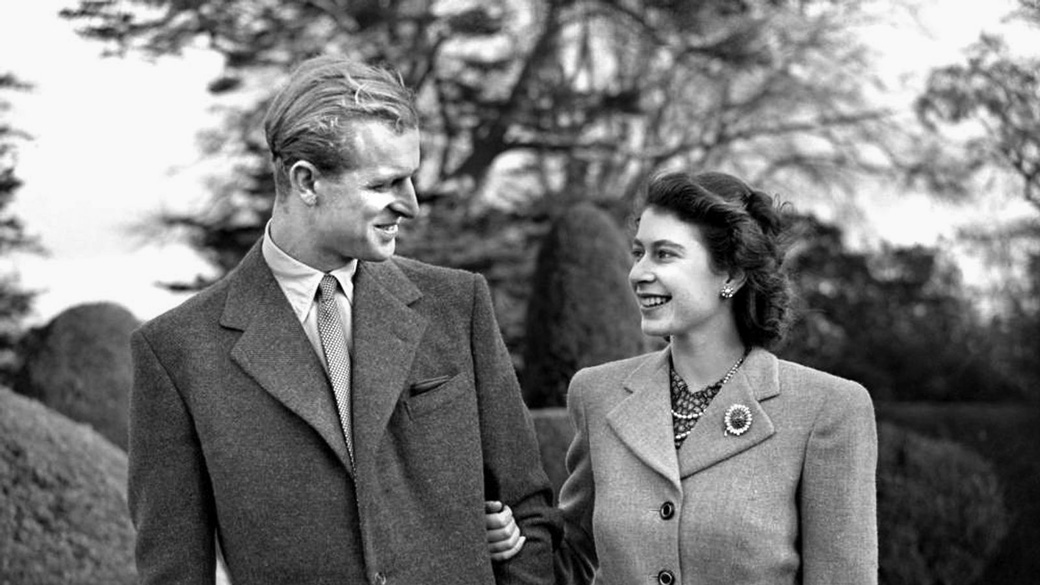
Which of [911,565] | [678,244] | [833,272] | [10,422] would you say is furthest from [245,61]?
[678,244]

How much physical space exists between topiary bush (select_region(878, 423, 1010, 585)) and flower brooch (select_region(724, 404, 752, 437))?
6335 mm

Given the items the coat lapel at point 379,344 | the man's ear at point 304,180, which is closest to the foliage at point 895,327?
the coat lapel at point 379,344

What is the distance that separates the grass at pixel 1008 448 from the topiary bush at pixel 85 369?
5.76 meters

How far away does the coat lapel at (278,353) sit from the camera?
2.89 m

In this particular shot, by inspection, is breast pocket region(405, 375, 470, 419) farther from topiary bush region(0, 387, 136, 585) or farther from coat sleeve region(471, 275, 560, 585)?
topiary bush region(0, 387, 136, 585)

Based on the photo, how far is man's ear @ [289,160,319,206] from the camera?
2893 millimetres

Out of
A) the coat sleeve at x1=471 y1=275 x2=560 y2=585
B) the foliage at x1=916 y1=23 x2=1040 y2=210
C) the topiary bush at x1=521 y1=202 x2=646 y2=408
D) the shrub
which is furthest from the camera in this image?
the foliage at x1=916 y1=23 x2=1040 y2=210

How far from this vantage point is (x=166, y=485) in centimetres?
288

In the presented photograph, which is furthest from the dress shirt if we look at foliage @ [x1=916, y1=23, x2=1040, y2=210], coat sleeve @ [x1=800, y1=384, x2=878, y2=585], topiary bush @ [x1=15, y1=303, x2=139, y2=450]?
foliage @ [x1=916, y1=23, x2=1040, y2=210]

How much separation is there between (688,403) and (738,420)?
0.17m

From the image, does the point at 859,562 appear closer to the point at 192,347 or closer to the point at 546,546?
the point at 546,546

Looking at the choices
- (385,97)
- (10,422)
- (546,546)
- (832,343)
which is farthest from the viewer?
(832,343)

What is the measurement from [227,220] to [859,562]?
13472mm

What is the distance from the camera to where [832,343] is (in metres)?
13.8
